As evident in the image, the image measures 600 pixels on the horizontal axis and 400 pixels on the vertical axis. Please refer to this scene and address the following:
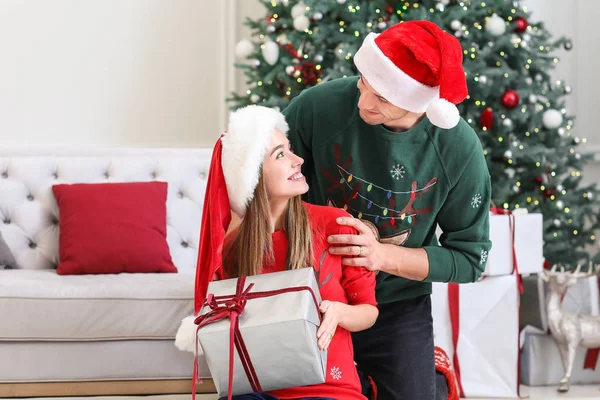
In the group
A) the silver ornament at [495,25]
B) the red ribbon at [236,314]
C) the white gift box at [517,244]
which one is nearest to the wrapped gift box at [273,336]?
the red ribbon at [236,314]

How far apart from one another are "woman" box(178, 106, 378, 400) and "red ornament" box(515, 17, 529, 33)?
2572 millimetres

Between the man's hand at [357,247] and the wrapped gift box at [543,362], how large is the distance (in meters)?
1.96

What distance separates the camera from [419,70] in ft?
5.46

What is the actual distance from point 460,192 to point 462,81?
0.32m

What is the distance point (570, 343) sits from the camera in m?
3.25

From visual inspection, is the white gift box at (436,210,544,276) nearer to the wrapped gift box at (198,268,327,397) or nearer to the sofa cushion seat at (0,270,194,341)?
the sofa cushion seat at (0,270,194,341)

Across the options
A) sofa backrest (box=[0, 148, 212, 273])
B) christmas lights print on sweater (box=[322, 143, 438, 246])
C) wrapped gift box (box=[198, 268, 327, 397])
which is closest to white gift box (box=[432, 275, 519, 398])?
sofa backrest (box=[0, 148, 212, 273])

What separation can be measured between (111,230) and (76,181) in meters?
0.41

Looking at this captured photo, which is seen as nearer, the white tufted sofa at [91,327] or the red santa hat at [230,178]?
the red santa hat at [230,178]

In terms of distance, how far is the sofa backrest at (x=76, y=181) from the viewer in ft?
10.2

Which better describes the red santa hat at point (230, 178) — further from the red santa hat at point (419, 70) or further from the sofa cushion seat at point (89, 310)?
the sofa cushion seat at point (89, 310)

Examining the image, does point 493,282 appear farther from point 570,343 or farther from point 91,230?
point 91,230

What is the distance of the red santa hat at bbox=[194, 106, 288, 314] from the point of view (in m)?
1.58

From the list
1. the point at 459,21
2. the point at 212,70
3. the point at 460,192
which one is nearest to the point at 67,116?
the point at 212,70
